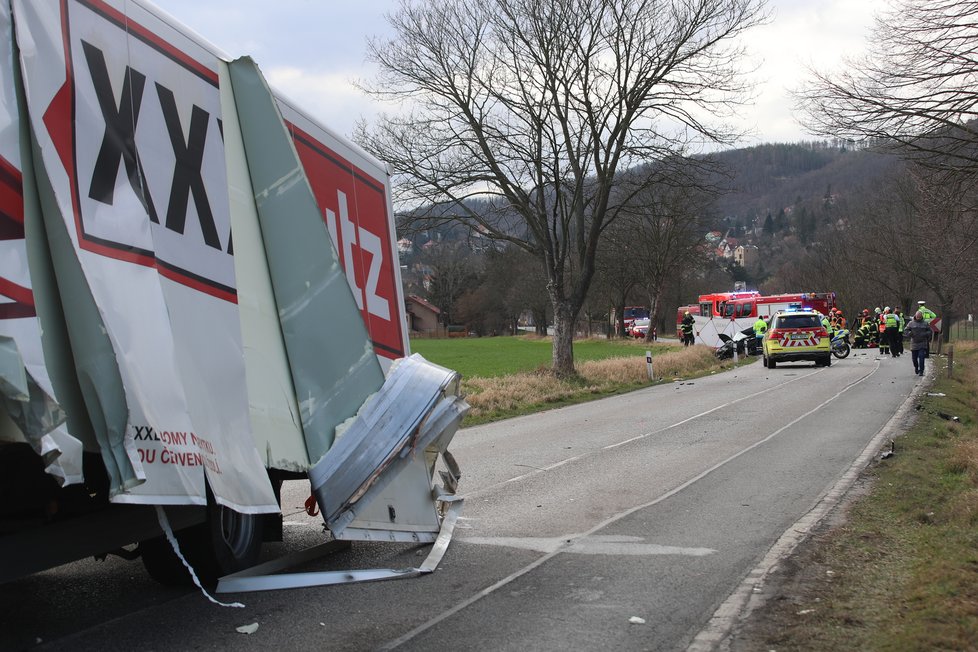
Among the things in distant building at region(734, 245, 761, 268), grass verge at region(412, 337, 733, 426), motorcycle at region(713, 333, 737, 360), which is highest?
distant building at region(734, 245, 761, 268)

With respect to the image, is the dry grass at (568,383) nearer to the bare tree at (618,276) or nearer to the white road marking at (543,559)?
the white road marking at (543,559)

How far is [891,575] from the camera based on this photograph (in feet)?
20.2

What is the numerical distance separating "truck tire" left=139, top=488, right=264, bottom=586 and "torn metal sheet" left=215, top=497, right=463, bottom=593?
7cm

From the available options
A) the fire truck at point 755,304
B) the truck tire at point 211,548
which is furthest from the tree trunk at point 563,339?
the truck tire at point 211,548

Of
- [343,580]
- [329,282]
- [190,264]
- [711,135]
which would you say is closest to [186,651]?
[343,580]

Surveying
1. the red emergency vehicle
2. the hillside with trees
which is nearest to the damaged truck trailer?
the hillside with trees

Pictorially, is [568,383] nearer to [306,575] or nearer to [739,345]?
[739,345]

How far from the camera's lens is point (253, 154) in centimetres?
578

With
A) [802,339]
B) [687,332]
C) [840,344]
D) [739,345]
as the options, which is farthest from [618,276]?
[802,339]

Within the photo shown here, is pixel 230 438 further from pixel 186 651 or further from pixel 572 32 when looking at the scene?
pixel 572 32

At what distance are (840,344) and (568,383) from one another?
14539 mm

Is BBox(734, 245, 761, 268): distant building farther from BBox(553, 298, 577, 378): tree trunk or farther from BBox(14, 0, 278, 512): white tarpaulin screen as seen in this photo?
BBox(14, 0, 278, 512): white tarpaulin screen

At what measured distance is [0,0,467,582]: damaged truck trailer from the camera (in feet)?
13.4

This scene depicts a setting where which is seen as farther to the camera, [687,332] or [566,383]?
[687,332]
